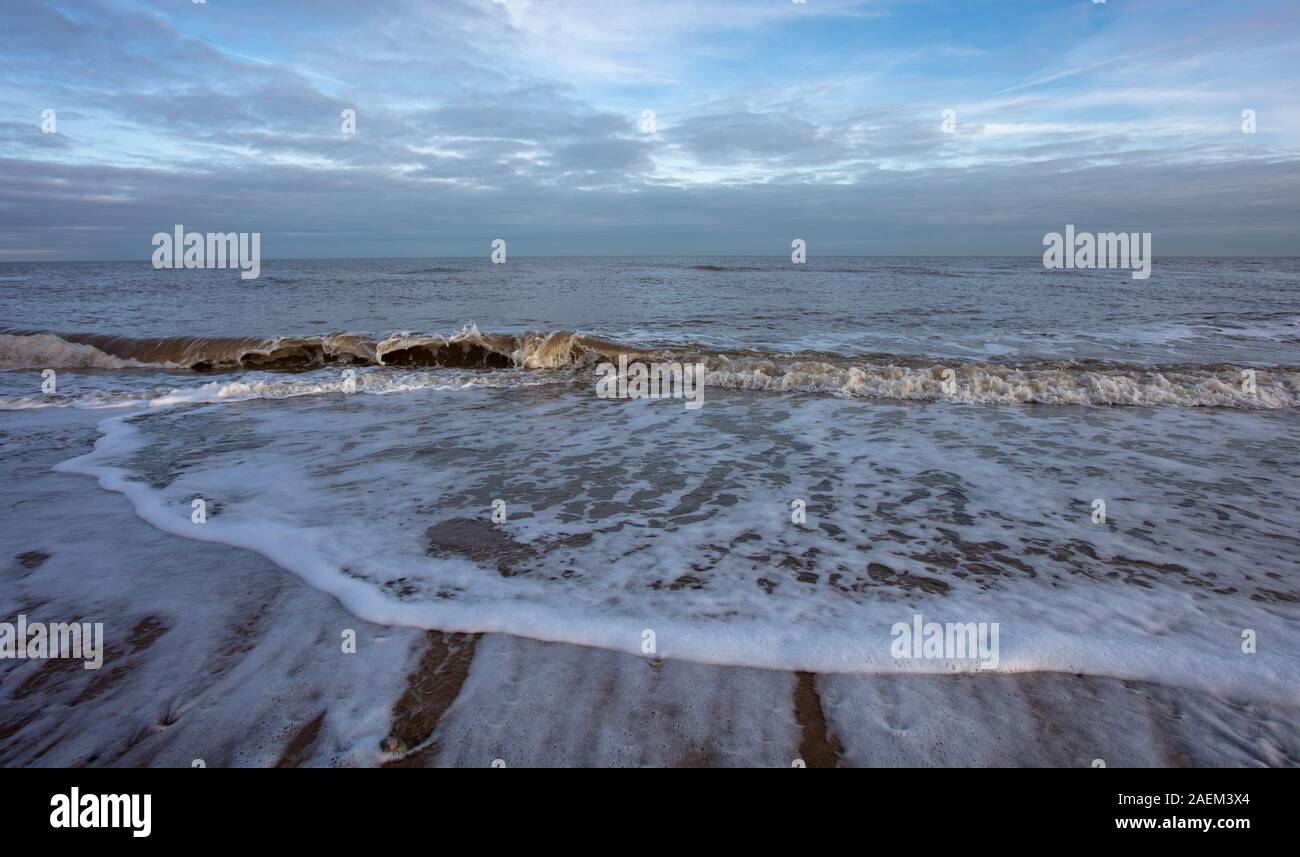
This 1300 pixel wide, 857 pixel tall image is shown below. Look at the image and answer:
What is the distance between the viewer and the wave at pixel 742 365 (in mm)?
10062

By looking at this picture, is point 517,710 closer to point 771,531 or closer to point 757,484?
point 771,531

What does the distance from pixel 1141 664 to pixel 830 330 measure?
1525cm

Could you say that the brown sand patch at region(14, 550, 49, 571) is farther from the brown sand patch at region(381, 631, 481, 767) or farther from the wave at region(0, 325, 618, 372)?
the wave at region(0, 325, 618, 372)

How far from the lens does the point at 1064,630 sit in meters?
3.54

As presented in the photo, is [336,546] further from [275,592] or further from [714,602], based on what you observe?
[714,602]

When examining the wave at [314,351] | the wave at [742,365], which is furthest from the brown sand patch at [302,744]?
the wave at [314,351]

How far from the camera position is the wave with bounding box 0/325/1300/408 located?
10062 millimetres

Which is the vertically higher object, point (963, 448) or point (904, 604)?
point (963, 448)

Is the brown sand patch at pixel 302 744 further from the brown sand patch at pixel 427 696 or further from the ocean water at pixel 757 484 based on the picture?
the ocean water at pixel 757 484

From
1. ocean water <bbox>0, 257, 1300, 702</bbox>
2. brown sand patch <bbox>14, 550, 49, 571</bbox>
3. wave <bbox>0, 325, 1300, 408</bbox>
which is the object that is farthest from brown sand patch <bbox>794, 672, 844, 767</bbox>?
wave <bbox>0, 325, 1300, 408</bbox>

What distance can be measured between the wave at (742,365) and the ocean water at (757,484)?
0.27ft

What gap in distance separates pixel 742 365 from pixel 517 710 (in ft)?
32.7

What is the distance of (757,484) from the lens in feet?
20.2
